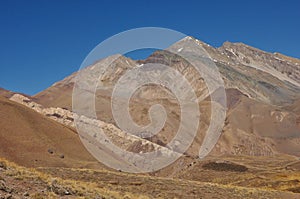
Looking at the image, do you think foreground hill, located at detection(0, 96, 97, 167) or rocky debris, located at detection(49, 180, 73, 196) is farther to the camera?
foreground hill, located at detection(0, 96, 97, 167)

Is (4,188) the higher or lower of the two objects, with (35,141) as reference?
lower

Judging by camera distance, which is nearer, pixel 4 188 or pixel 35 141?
pixel 4 188

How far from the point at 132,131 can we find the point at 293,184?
6452cm

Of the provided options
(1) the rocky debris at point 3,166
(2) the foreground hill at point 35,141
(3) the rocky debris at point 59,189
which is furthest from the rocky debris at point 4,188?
(2) the foreground hill at point 35,141

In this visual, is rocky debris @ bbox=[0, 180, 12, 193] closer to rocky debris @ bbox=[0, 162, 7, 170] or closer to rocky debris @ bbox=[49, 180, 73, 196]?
rocky debris @ bbox=[49, 180, 73, 196]

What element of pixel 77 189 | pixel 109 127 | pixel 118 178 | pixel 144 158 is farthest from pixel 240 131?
pixel 77 189

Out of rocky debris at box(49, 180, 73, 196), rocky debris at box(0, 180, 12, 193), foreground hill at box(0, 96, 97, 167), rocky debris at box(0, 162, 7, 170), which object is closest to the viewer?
rocky debris at box(0, 180, 12, 193)

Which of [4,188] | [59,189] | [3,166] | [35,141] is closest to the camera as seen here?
[4,188]

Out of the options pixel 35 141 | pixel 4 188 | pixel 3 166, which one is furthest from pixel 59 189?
pixel 35 141

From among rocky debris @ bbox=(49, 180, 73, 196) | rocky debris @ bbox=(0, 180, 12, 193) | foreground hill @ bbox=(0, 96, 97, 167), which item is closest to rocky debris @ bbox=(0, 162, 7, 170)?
rocky debris @ bbox=(49, 180, 73, 196)

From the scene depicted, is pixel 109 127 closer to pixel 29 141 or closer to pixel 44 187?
pixel 29 141

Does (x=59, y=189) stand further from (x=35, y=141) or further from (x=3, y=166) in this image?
(x=35, y=141)

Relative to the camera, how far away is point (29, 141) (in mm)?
60188

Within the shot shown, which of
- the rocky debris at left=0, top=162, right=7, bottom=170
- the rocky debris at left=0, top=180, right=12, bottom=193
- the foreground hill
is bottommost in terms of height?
the rocky debris at left=0, top=180, right=12, bottom=193
